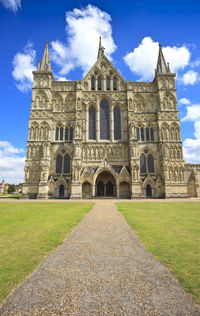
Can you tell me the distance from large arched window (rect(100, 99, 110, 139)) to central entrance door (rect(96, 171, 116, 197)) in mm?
8064

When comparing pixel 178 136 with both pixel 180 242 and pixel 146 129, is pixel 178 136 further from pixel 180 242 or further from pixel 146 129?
pixel 180 242

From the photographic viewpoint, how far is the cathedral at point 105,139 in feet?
107

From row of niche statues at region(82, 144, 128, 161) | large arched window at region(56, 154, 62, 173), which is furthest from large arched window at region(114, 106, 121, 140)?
large arched window at region(56, 154, 62, 173)

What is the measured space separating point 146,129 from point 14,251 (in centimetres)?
3505

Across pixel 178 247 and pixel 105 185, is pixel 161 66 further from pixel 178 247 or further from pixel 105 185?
pixel 178 247

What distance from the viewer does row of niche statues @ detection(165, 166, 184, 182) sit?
33.1m

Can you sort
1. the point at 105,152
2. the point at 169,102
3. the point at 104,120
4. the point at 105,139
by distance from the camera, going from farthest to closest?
1. the point at 169,102
2. the point at 104,120
3. the point at 105,139
4. the point at 105,152

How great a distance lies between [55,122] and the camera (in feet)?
121

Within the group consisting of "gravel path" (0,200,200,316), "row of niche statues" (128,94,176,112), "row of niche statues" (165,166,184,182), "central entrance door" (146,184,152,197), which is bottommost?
"gravel path" (0,200,200,316)

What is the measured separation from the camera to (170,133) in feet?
116

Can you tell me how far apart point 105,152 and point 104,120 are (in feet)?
24.2

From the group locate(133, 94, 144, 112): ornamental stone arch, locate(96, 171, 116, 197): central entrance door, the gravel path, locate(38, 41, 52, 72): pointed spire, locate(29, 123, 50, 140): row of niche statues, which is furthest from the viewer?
locate(38, 41, 52, 72): pointed spire

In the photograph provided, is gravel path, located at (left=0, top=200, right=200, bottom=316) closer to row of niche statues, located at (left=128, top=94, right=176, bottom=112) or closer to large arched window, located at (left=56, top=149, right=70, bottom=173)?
large arched window, located at (left=56, top=149, right=70, bottom=173)

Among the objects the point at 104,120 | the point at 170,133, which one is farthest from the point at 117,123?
the point at 170,133
